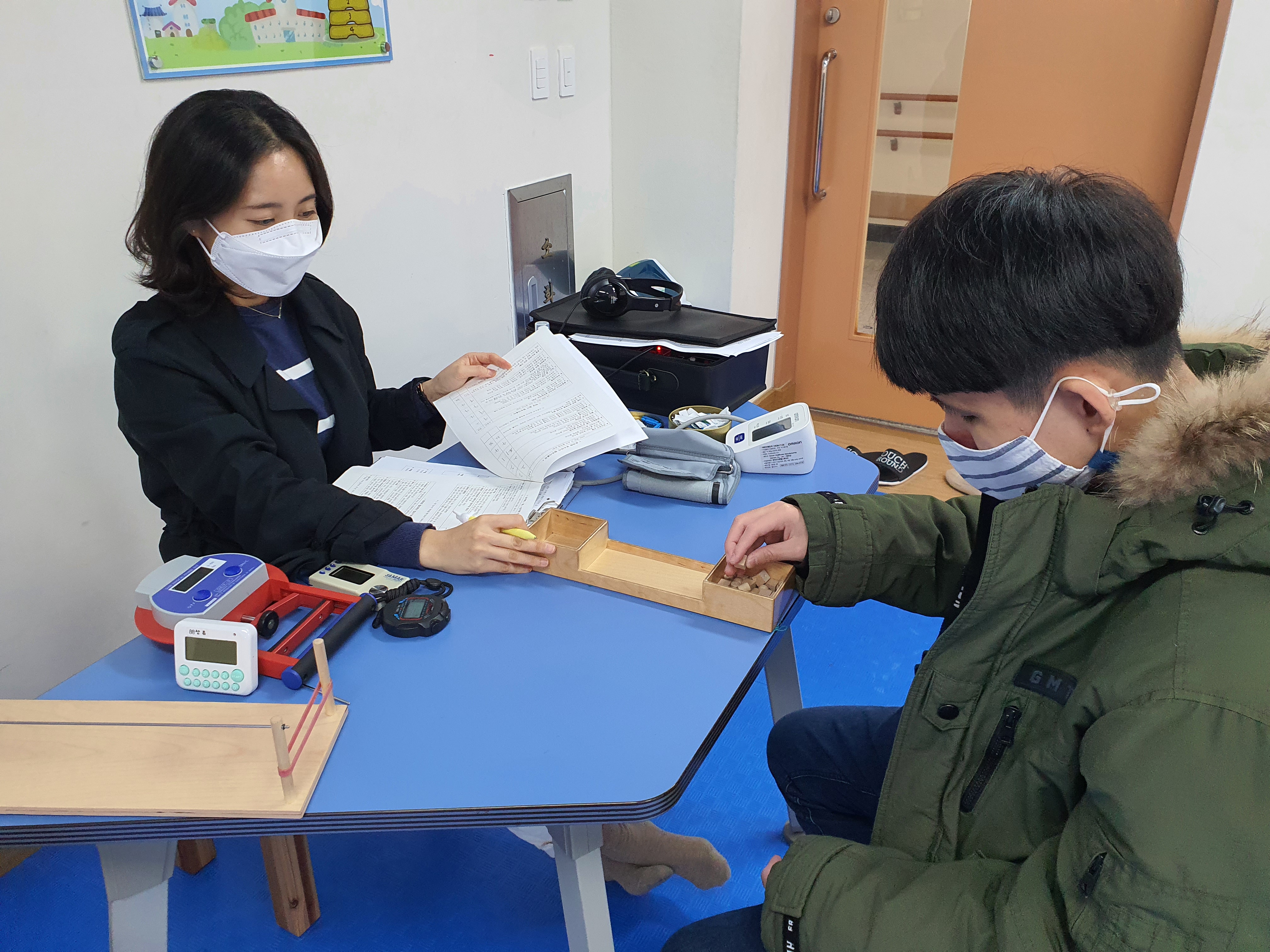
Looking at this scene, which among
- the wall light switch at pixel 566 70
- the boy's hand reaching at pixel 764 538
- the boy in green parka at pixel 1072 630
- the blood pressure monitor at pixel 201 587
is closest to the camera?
the boy in green parka at pixel 1072 630

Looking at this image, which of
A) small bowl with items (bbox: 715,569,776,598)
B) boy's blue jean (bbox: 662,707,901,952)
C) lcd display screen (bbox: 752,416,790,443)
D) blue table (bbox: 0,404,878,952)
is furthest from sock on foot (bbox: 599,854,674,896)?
lcd display screen (bbox: 752,416,790,443)

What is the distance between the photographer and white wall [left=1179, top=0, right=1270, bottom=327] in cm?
231

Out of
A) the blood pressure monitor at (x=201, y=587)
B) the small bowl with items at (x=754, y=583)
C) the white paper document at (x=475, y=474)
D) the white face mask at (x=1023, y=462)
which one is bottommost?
the white paper document at (x=475, y=474)

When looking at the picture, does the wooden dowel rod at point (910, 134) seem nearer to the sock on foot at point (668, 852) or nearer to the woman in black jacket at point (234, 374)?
the woman in black jacket at point (234, 374)

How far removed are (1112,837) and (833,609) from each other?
1.64 meters

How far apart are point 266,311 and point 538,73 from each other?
4.23 ft

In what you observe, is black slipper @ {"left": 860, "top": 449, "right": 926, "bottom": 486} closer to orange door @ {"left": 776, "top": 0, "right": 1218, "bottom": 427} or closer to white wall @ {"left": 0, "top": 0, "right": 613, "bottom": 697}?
orange door @ {"left": 776, "top": 0, "right": 1218, "bottom": 427}

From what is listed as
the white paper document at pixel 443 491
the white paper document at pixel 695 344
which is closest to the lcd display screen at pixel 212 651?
the white paper document at pixel 443 491

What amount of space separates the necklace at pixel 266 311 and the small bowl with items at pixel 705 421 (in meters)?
0.69

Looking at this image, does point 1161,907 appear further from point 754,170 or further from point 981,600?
point 754,170

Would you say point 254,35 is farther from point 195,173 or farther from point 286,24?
point 195,173

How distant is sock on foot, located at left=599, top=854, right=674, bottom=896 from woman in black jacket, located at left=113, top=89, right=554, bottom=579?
1.97 feet

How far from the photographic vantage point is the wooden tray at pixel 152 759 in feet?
2.72

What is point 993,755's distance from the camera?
854 millimetres
